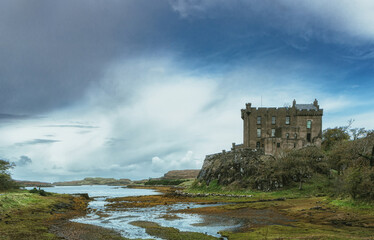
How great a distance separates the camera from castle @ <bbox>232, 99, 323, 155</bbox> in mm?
88938

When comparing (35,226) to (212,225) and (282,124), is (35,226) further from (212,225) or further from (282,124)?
(282,124)

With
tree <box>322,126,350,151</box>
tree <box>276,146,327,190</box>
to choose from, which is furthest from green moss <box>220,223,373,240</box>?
tree <box>322,126,350,151</box>

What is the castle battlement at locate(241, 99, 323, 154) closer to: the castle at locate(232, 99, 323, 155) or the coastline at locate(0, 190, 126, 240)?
the castle at locate(232, 99, 323, 155)

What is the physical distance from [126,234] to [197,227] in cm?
713

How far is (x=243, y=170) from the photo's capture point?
77.9m

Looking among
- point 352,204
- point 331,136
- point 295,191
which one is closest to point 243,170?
point 295,191

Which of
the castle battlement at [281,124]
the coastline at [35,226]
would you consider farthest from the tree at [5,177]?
the castle battlement at [281,124]

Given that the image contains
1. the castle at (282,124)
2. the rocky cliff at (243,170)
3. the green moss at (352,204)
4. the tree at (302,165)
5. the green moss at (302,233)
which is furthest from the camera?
the castle at (282,124)

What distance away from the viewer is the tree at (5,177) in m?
54.8

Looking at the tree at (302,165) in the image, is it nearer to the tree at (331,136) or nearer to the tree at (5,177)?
the tree at (331,136)

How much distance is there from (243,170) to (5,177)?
172 ft

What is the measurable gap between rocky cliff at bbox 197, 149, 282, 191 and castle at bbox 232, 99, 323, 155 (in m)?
10.1

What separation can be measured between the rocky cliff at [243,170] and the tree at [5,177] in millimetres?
48112

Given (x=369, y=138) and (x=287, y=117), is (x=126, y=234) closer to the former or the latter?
(x=369, y=138)
